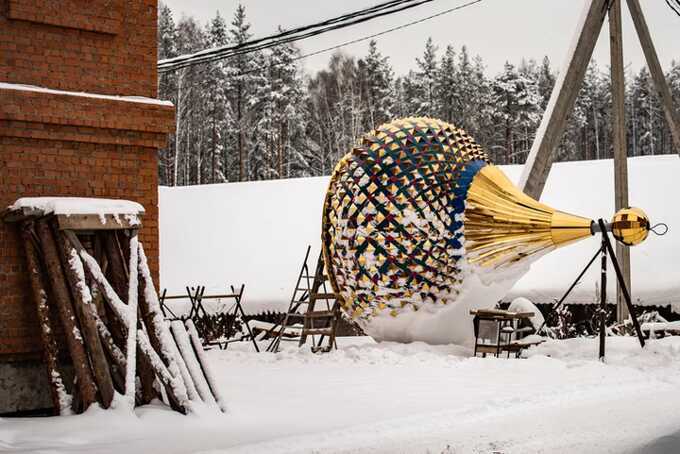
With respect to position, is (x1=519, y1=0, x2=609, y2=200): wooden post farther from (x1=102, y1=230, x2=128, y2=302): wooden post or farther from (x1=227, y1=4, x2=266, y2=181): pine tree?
(x1=227, y1=4, x2=266, y2=181): pine tree

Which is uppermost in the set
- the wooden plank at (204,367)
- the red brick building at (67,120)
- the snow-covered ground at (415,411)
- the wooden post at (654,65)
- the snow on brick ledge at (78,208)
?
the wooden post at (654,65)

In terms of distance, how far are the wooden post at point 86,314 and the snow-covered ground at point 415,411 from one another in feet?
0.76

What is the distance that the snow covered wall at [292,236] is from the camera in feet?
48.5

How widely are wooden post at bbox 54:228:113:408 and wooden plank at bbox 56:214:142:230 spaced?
0.14 meters

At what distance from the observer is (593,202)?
731 inches

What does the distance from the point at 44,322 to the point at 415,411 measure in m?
2.88

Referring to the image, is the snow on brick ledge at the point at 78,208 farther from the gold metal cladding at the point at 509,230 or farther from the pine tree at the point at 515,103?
the pine tree at the point at 515,103

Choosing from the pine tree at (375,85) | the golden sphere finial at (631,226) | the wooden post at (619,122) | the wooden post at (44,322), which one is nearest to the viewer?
the wooden post at (44,322)

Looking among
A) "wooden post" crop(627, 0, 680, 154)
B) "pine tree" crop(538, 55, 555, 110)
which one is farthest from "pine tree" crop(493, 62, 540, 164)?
"wooden post" crop(627, 0, 680, 154)

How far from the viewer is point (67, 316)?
5.83m

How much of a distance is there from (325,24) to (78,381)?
842 centimetres

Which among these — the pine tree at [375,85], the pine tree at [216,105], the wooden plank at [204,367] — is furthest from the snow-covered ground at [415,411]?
the pine tree at [375,85]

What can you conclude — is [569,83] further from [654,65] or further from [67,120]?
[67,120]

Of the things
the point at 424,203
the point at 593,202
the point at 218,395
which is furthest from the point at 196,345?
the point at 593,202
